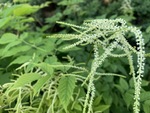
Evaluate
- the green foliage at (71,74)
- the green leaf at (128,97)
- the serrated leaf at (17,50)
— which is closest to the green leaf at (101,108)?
the green foliage at (71,74)

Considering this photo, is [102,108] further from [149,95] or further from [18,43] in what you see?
[18,43]

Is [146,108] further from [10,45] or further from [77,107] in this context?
[10,45]

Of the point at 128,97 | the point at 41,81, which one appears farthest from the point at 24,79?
the point at 128,97

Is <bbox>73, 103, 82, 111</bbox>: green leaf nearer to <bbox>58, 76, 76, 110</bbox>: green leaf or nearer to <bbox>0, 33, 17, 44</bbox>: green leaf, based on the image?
<bbox>58, 76, 76, 110</bbox>: green leaf

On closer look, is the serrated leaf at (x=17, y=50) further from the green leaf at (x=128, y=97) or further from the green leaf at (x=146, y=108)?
the green leaf at (x=146, y=108)

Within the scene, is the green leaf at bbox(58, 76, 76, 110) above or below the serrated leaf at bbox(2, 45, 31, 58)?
below

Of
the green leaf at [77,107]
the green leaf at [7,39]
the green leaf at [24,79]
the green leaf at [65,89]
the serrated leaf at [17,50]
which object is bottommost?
the green leaf at [77,107]

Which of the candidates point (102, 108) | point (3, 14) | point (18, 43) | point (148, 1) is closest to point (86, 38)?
point (102, 108)

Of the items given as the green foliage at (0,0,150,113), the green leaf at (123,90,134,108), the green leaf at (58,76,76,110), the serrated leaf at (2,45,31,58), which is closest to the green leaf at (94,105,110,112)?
the green foliage at (0,0,150,113)
